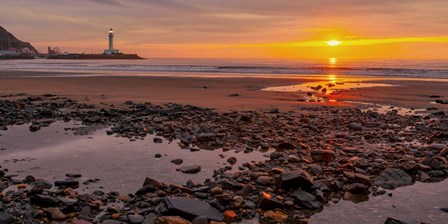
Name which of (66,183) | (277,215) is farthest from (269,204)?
(66,183)

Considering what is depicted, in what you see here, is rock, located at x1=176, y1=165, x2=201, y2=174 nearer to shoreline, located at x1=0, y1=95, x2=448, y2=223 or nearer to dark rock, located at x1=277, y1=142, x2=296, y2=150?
shoreline, located at x1=0, y1=95, x2=448, y2=223

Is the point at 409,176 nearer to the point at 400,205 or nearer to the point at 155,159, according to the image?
the point at 400,205

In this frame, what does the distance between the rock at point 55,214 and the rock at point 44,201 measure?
0.71 feet

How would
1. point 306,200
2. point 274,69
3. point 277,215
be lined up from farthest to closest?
point 274,69
point 306,200
point 277,215

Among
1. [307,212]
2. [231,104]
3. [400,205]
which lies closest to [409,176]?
[400,205]

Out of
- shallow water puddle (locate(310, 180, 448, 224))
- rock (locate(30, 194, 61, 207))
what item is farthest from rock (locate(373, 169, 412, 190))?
rock (locate(30, 194, 61, 207))

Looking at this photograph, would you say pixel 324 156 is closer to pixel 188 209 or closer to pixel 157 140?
pixel 188 209

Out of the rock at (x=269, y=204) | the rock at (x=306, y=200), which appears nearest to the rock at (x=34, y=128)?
the rock at (x=269, y=204)

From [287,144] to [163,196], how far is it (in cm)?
429

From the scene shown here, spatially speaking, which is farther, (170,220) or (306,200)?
(306,200)

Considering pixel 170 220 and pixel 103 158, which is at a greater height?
pixel 170 220

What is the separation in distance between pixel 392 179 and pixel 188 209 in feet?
12.7

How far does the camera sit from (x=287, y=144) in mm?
9656

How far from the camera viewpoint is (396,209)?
5816 millimetres
